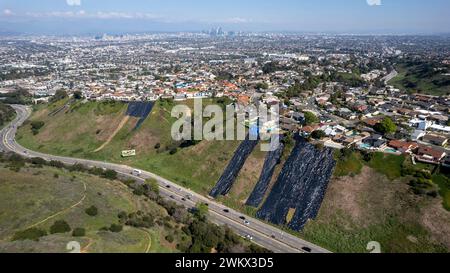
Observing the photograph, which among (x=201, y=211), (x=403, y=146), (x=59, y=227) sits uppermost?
(x=403, y=146)

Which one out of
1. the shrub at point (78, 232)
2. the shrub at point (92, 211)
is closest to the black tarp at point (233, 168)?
the shrub at point (92, 211)

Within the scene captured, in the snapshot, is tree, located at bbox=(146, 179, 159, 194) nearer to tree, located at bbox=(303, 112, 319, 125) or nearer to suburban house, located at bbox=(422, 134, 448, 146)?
tree, located at bbox=(303, 112, 319, 125)

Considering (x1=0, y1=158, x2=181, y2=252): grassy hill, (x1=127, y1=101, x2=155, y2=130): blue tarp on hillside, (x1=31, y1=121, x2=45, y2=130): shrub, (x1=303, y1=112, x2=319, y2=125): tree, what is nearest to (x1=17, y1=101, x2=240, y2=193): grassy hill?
(x1=31, y1=121, x2=45, y2=130): shrub

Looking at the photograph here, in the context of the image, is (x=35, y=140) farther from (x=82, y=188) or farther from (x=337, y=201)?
(x=337, y=201)

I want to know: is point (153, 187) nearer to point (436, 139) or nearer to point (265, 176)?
point (265, 176)

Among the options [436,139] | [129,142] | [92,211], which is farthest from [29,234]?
[436,139]

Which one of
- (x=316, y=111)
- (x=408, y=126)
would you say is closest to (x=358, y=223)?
(x=408, y=126)

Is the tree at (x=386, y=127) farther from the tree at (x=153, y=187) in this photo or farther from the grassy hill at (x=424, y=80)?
the grassy hill at (x=424, y=80)
